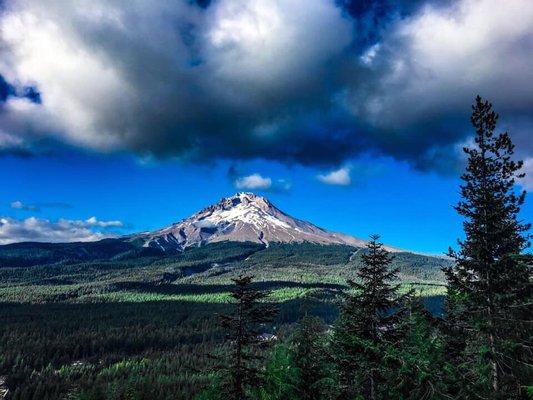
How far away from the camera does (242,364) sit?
24.6m

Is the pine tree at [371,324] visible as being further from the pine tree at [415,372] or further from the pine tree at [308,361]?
the pine tree at [308,361]

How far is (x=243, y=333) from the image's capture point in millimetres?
22750

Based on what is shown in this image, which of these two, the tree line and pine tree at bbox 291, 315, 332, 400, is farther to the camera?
pine tree at bbox 291, 315, 332, 400

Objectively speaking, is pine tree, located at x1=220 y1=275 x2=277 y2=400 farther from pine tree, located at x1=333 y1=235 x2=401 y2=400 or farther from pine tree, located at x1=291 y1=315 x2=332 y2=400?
pine tree, located at x1=291 y1=315 x2=332 y2=400

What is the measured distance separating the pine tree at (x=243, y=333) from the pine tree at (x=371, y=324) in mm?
4205

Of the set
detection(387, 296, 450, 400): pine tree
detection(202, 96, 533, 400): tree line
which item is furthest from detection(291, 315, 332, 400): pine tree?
detection(387, 296, 450, 400): pine tree

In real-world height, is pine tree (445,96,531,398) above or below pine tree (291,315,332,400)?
above

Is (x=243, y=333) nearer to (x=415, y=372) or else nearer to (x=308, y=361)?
(x=308, y=361)

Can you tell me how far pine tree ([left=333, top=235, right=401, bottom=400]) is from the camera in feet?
64.8

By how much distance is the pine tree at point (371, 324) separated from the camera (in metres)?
19.8

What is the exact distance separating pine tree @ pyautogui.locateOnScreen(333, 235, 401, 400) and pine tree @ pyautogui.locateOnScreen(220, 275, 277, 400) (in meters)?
4.20

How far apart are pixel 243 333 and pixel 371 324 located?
23.7ft

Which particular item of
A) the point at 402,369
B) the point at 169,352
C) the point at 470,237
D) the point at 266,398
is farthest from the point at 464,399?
the point at 169,352

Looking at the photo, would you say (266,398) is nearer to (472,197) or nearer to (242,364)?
(242,364)
